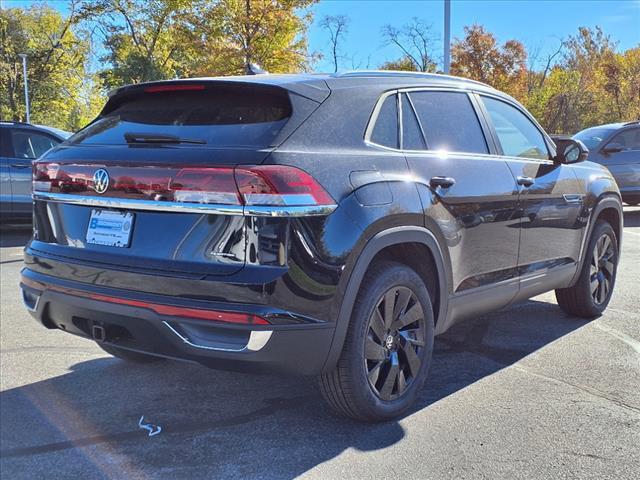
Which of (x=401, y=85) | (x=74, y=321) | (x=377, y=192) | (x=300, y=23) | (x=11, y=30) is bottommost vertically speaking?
(x=74, y=321)

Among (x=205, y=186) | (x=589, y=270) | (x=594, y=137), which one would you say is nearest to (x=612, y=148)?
(x=594, y=137)

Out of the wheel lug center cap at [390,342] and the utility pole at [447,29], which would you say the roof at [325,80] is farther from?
the utility pole at [447,29]

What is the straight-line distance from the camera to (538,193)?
436cm

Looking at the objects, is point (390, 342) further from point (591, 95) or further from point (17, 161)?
point (591, 95)

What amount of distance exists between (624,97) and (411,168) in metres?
30.4

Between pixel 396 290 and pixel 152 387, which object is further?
pixel 152 387

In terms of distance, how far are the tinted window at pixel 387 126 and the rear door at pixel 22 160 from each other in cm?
805

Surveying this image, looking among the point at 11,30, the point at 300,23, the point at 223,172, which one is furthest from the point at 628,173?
the point at 11,30

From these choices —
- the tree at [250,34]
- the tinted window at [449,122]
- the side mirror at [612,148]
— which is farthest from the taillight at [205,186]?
the tree at [250,34]

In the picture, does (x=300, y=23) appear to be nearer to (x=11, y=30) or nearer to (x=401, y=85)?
(x=401, y=85)

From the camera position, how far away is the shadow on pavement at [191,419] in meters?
2.93

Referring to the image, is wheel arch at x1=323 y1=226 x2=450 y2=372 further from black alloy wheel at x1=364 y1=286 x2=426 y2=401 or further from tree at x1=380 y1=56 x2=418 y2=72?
tree at x1=380 y1=56 x2=418 y2=72

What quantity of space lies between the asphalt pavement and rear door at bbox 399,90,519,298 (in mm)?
630

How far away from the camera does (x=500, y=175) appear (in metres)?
4.02
